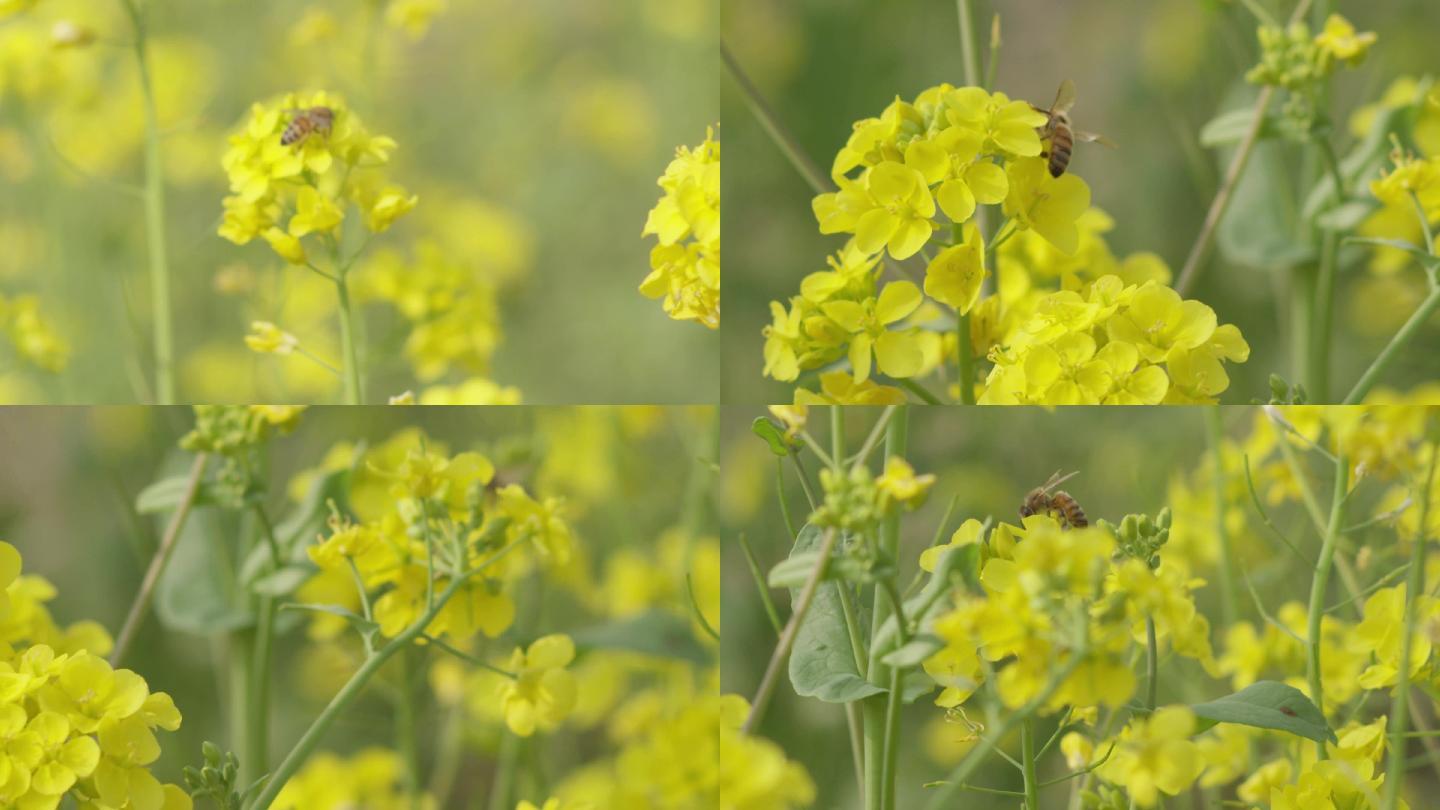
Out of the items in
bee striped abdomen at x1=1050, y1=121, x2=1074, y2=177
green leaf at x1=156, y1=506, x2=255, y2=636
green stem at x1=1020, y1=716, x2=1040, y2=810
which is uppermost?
bee striped abdomen at x1=1050, y1=121, x2=1074, y2=177

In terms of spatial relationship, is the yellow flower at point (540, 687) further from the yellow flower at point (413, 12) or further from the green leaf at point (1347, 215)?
the green leaf at point (1347, 215)

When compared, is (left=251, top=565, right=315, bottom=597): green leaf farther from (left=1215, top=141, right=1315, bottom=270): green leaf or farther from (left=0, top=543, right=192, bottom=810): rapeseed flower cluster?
(left=1215, top=141, right=1315, bottom=270): green leaf

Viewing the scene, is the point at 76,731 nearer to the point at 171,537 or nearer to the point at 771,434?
the point at 171,537

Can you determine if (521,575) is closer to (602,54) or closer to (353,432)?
(353,432)

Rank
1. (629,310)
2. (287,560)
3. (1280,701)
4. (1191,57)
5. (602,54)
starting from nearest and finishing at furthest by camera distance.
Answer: (1280,701)
(287,560)
(1191,57)
(629,310)
(602,54)

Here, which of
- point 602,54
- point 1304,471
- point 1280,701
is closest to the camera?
point 1280,701

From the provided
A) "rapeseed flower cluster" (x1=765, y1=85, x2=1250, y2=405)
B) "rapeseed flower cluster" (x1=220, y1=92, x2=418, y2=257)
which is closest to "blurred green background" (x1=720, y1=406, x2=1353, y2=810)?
"rapeseed flower cluster" (x1=765, y1=85, x2=1250, y2=405)

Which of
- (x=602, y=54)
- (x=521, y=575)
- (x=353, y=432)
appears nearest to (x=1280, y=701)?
(x=521, y=575)
